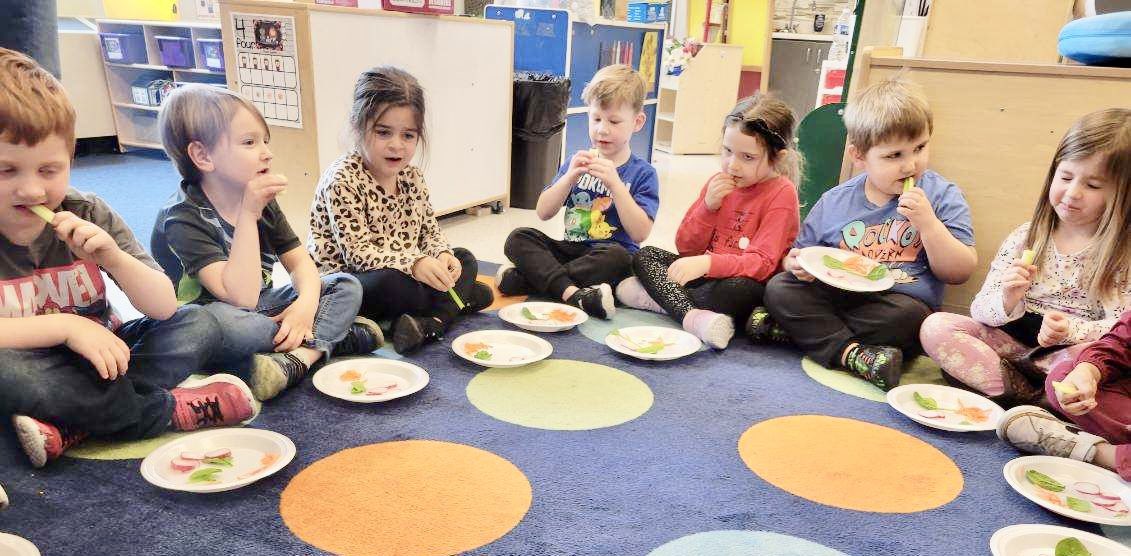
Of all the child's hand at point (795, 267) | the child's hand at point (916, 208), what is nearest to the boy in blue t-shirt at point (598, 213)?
the child's hand at point (795, 267)

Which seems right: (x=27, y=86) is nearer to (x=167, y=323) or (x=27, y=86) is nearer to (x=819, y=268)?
(x=167, y=323)

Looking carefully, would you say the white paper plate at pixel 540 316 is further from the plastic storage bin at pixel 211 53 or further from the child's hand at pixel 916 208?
the plastic storage bin at pixel 211 53

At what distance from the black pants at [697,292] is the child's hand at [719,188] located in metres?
0.18

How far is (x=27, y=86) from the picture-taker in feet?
2.96

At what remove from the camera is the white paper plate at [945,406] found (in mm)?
1176

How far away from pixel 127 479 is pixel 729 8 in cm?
566

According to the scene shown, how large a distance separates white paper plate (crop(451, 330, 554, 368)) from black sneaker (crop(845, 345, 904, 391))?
1.97ft

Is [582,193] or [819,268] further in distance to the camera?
[582,193]

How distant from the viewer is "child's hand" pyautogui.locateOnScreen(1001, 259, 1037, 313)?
1223 millimetres

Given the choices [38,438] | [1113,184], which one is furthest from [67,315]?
[1113,184]

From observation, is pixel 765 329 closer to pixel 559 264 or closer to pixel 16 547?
pixel 559 264

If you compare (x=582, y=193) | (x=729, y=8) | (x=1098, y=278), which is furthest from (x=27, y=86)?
(x=729, y=8)

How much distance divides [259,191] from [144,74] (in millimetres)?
3691

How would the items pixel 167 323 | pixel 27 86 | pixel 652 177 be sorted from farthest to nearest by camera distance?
1. pixel 652 177
2. pixel 167 323
3. pixel 27 86
